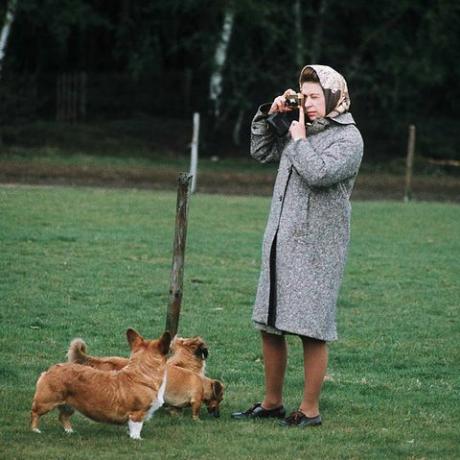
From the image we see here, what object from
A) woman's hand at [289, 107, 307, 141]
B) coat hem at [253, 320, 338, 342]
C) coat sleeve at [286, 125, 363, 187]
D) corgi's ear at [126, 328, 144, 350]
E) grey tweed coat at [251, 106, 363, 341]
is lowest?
corgi's ear at [126, 328, 144, 350]

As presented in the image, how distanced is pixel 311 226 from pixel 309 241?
9 cm

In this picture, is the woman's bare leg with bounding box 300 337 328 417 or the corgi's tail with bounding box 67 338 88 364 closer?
the woman's bare leg with bounding box 300 337 328 417

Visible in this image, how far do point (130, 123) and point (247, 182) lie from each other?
29.1 ft

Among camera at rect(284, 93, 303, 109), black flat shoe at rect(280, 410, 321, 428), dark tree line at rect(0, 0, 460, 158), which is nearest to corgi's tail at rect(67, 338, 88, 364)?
black flat shoe at rect(280, 410, 321, 428)

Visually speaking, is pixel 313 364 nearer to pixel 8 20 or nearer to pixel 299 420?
pixel 299 420

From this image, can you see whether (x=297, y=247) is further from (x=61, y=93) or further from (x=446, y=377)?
(x=61, y=93)

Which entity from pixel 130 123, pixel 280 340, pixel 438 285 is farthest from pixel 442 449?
pixel 130 123

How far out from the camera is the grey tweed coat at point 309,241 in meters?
7.18

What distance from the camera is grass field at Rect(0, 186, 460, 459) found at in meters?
7.03

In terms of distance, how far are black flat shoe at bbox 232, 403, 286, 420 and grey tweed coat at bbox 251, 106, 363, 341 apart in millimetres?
620

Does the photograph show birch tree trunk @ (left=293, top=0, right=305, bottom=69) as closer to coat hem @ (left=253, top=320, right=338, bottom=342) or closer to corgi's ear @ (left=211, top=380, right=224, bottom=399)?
corgi's ear @ (left=211, top=380, right=224, bottom=399)

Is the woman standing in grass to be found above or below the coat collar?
below

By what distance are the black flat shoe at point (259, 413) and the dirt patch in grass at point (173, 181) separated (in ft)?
63.1

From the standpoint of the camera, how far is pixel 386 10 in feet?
126
